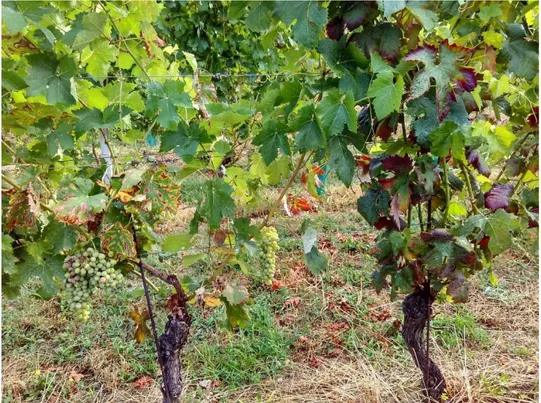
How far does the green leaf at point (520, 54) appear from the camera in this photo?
1499mm

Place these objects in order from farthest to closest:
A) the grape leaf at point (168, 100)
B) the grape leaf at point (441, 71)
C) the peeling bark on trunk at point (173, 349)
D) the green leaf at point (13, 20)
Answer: the peeling bark on trunk at point (173, 349) → the grape leaf at point (168, 100) → the grape leaf at point (441, 71) → the green leaf at point (13, 20)

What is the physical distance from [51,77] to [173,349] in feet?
3.49

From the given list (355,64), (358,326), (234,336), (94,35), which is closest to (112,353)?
(234,336)

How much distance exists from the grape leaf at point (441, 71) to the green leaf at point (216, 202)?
1.96 ft

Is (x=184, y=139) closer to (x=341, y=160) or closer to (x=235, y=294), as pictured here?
(x=341, y=160)

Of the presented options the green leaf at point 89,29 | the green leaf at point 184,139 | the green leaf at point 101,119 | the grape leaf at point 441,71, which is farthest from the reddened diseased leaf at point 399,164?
the green leaf at point 89,29

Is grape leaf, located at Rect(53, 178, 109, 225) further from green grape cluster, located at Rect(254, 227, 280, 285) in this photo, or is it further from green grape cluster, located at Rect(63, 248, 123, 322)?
green grape cluster, located at Rect(254, 227, 280, 285)

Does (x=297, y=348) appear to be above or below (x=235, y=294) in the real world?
below

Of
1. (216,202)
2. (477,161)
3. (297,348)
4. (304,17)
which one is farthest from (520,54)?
(297,348)

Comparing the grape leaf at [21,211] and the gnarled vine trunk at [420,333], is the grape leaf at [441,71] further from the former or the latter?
the grape leaf at [21,211]

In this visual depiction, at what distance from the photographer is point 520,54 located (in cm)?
151

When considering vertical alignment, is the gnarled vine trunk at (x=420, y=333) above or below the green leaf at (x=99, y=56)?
below

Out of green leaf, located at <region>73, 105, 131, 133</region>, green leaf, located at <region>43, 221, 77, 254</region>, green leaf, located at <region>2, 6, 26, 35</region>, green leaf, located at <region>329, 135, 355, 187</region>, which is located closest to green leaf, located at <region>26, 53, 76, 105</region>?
green leaf, located at <region>73, 105, 131, 133</region>

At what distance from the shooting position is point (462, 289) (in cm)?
170
